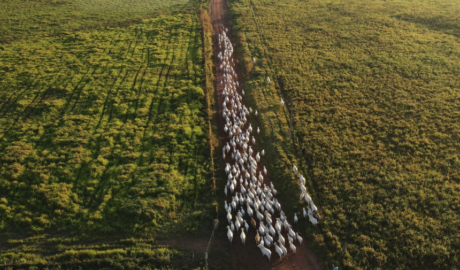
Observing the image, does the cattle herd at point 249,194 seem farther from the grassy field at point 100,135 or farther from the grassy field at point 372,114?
the grassy field at point 100,135

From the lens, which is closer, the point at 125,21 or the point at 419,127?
the point at 419,127

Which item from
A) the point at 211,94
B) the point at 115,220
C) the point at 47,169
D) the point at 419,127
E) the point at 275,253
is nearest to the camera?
the point at 275,253

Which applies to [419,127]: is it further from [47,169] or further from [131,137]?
[47,169]

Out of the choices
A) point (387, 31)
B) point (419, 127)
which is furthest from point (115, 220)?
point (387, 31)

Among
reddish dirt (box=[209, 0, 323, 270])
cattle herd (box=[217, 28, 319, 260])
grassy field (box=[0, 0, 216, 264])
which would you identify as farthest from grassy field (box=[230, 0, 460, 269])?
grassy field (box=[0, 0, 216, 264])

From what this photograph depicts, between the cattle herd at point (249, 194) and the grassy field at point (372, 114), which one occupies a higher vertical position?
the grassy field at point (372, 114)

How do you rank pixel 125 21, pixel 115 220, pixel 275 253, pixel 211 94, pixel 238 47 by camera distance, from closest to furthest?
pixel 275 253, pixel 115 220, pixel 211 94, pixel 238 47, pixel 125 21

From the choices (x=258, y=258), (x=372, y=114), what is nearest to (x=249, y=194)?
(x=258, y=258)

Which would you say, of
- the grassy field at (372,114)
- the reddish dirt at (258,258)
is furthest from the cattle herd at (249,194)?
the grassy field at (372,114)
